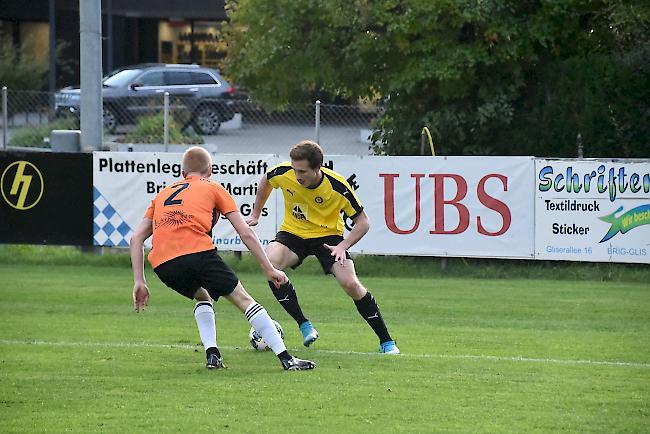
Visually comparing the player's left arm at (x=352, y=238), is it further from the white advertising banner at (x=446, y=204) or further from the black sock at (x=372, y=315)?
the white advertising banner at (x=446, y=204)

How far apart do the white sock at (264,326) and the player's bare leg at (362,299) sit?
1.24 meters

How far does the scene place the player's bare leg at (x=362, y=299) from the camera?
9828mm

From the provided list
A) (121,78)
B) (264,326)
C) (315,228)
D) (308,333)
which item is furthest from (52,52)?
(264,326)

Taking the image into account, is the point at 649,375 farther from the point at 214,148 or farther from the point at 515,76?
the point at 214,148

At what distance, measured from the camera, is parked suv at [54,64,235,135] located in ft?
76.8

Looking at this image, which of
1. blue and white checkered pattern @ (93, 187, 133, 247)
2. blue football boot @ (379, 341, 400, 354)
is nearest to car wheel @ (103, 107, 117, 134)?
blue and white checkered pattern @ (93, 187, 133, 247)

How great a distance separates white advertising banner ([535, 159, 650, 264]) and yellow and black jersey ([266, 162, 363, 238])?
663 centimetres

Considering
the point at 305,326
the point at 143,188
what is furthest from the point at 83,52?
the point at 305,326

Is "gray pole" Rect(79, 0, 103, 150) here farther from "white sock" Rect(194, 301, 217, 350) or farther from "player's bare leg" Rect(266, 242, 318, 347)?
"white sock" Rect(194, 301, 217, 350)

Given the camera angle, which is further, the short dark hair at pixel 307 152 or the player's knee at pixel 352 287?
the player's knee at pixel 352 287

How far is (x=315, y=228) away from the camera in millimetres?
10203

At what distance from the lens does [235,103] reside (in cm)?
2141

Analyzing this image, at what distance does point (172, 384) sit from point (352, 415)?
1550 millimetres

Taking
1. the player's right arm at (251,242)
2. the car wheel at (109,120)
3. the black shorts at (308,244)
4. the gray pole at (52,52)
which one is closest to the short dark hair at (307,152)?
the black shorts at (308,244)
